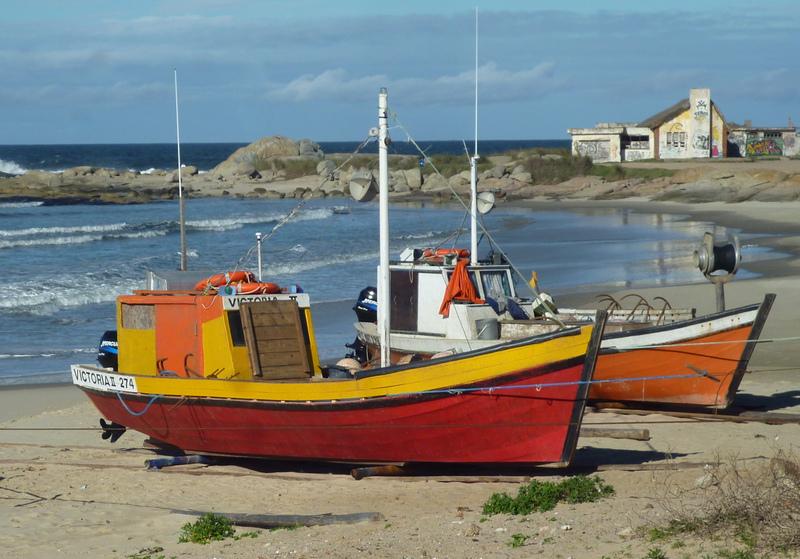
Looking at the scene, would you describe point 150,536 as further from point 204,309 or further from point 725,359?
point 725,359

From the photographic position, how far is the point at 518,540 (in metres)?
8.62

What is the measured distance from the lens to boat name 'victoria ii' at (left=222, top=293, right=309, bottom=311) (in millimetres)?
12789

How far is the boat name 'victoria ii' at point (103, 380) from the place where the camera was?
43.9ft

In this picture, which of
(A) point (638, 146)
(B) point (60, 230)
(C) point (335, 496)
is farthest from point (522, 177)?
(C) point (335, 496)

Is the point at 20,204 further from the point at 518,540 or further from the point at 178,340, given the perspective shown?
the point at 518,540

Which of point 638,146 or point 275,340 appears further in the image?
point 638,146

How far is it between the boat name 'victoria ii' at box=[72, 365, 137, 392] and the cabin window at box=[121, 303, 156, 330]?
66 centimetres

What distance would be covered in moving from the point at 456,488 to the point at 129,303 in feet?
16.1

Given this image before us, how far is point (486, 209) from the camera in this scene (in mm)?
18031

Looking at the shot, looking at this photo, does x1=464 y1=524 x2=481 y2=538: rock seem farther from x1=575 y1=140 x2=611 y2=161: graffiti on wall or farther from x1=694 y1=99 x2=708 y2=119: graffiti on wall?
x1=575 y1=140 x2=611 y2=161: graffiti on wall

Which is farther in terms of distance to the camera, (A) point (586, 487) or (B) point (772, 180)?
(B) point (772, 180)

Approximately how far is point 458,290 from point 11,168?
361ft

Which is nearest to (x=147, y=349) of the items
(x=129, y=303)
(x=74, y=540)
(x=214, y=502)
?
(x=129, y=303)

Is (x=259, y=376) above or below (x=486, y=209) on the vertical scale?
below
